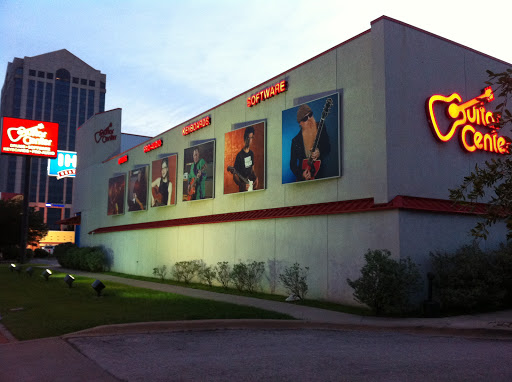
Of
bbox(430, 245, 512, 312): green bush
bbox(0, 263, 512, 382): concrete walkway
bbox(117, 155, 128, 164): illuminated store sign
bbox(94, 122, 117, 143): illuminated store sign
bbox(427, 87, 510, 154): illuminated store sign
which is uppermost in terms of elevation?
bbox(94, 122, 117, 143): illuminated store sign

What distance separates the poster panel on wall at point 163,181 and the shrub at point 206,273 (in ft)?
15.9

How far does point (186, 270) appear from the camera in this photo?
21.6 metres

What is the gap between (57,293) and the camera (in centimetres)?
1608

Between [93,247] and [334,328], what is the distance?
85.6 ft

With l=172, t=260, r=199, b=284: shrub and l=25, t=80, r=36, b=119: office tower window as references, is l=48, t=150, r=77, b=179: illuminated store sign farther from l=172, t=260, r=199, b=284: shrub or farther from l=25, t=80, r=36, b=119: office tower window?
l=25, t=80, r=36, b=119: office tower window

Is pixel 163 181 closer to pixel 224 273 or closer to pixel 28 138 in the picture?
pixel 224 273

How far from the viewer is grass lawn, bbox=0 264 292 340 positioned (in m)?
9.88

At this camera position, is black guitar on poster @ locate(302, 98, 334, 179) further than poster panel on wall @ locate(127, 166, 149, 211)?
No

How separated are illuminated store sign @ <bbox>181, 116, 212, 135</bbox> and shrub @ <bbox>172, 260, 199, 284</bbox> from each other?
659 centimetres

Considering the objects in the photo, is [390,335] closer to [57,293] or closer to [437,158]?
[437,158]

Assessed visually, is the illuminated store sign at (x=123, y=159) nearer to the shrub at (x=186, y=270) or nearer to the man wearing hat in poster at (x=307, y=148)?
the shrub at (x=186, y=270)

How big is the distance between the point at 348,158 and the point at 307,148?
6.29 ft

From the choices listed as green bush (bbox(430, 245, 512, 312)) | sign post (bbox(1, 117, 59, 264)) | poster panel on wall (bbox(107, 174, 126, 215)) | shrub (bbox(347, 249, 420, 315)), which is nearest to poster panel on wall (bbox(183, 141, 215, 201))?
poster panel on wall (bbox(107, 174, 126, 215))

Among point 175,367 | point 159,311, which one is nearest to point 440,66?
point 159,311
